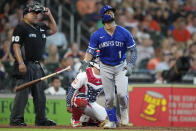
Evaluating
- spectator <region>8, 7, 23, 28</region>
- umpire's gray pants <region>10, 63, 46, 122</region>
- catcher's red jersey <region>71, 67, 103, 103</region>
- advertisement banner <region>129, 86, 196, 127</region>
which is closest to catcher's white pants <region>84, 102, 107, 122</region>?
catcher's red jersey <region>71, 67, 103, 103</region>

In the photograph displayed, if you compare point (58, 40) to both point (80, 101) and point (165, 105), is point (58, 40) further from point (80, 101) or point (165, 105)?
point (80, 101)

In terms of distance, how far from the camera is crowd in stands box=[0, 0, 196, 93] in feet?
49.8

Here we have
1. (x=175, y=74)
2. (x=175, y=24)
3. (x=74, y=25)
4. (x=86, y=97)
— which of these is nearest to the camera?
(x=86, y=97)

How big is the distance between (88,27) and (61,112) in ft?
18.6

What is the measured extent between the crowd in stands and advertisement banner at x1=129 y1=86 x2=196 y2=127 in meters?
1.04

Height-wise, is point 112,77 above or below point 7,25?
below

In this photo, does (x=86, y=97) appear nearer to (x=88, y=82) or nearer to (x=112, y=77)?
(x=88, y=82)

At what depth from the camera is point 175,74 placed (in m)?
14.4

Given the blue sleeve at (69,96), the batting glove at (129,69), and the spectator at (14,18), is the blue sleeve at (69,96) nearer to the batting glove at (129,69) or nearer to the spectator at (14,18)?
the batting glove at (129,69)

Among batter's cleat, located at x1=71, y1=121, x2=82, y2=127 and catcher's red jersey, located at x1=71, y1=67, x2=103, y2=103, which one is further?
catcher's red jersey, located at x1=71, y1=67, x2=103, y2=103

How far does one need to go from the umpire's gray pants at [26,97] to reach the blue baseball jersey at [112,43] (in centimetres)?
132

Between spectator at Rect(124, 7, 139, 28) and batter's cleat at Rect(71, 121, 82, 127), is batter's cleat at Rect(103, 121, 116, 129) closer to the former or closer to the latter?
batter's cleat at Rect(71, 121, 82, 127)

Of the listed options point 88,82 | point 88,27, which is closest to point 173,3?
point 88,27

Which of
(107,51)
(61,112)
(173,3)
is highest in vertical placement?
(173,3)
